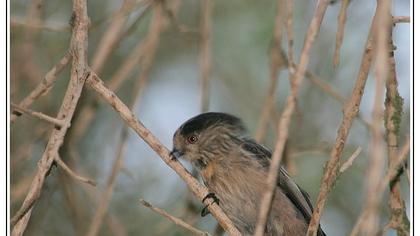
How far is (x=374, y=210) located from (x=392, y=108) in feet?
5.26

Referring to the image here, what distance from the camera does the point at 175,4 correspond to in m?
5.70

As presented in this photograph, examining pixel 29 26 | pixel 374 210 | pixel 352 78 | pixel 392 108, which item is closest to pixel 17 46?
pixel 29 26

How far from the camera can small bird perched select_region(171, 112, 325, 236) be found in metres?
5.29

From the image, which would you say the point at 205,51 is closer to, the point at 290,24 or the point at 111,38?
the point at 111,38

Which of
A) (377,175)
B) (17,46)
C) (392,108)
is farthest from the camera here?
(17,46)

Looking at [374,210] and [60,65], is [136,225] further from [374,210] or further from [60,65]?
[374,210]

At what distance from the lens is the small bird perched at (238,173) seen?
208 inches

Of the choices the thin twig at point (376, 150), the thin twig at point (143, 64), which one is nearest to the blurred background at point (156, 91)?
the thin twig at point (143, 64)

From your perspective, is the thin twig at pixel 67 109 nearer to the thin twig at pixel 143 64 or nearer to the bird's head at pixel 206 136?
the thin twig at pixel 143 64

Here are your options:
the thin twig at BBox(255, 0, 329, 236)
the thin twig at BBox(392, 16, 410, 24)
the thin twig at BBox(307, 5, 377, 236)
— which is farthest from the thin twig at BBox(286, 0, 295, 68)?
the thin twig at BBox(255, 0, 329, 236)

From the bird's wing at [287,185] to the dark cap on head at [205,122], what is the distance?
9.8 inches

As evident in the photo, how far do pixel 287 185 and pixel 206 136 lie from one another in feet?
2.54

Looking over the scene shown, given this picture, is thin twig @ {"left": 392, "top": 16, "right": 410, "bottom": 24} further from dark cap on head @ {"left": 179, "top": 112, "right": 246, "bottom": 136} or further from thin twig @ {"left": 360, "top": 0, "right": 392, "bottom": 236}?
dark cap on head @ {"left": 179, "top": 112, "right": 246, "bottom": 136}

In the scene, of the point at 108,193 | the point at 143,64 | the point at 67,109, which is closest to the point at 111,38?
the point at 143,64
